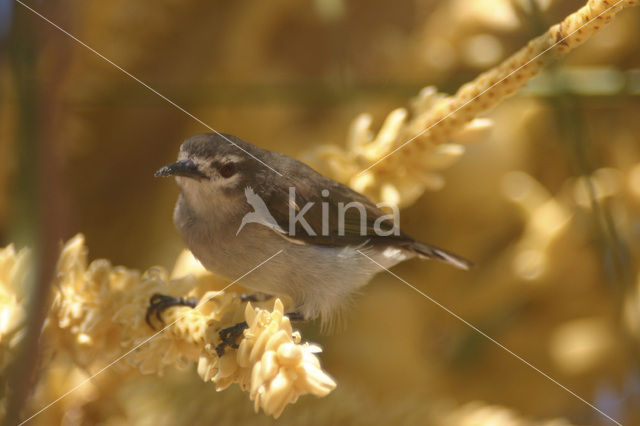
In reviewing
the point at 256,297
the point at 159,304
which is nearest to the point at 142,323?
the point at 159,304

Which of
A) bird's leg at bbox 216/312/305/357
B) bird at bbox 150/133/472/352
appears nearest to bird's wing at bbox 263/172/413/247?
bird at bbox 150/133/472/352

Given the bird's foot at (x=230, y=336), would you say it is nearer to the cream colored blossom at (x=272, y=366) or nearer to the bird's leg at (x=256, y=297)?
the cream colored blossom at (x=272, y=366)

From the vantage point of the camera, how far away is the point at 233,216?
413 millimetres

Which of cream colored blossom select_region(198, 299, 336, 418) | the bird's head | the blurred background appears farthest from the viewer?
the blurred background

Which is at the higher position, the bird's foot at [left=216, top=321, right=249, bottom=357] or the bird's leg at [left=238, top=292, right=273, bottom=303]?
the bird's leg at [left=238, top=292, right=273, bottom=303]

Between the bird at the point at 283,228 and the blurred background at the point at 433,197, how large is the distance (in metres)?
0.04

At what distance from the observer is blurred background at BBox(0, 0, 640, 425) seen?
44 cm

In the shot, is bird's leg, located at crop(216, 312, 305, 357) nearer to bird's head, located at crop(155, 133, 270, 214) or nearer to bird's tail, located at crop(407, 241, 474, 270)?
bird's head, located at crop(155, 133, 270, 214)

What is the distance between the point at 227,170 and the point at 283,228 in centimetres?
8

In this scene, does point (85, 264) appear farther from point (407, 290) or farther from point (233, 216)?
point (407, 290)

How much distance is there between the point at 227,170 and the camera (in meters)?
0.34

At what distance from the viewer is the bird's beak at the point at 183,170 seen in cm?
31

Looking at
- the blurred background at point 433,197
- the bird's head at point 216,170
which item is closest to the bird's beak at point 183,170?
the bird's head at point 216,170

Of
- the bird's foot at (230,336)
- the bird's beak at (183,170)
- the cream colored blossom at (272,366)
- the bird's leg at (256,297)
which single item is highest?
the bird's beak at (183,170)
